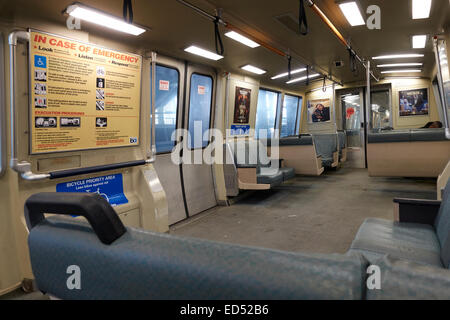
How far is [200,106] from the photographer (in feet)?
18.7

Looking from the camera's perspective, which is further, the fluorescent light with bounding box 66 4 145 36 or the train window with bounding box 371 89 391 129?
the train window with bounding box 371 89 391 129

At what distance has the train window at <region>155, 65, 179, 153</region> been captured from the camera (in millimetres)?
4846

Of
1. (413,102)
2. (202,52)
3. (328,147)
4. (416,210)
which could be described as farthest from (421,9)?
(413,102)

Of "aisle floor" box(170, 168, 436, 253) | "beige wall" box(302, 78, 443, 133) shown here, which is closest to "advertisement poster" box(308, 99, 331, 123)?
"beige wall" box(302, 78, 443, 133)

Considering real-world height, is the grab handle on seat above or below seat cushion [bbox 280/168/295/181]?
above

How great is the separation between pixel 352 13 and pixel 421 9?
0.83 meters

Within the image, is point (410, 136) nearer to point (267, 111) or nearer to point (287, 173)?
point (287, 173)

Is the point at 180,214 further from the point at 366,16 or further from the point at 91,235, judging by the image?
the point at 91,235

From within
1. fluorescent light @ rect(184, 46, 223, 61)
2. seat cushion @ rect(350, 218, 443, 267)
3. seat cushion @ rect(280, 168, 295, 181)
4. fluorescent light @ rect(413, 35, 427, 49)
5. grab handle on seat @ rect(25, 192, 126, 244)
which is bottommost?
seat cushion @ rect(350, 218, 443, 267)

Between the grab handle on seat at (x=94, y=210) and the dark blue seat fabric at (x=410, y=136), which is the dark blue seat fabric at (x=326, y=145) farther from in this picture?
the grab handle on seat at (x=94, y=210)

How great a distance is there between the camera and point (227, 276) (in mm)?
566

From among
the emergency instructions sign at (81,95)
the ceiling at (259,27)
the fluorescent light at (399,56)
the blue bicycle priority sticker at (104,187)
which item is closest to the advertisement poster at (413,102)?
the fluorescent light at (399,56)

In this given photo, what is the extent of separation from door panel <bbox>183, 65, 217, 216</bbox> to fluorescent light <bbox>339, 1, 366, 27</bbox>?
2505 millimetres

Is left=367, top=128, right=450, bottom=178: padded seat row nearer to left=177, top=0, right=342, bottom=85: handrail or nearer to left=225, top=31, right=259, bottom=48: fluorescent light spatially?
left=177, top=0, right=342, bottom=85: handrail
